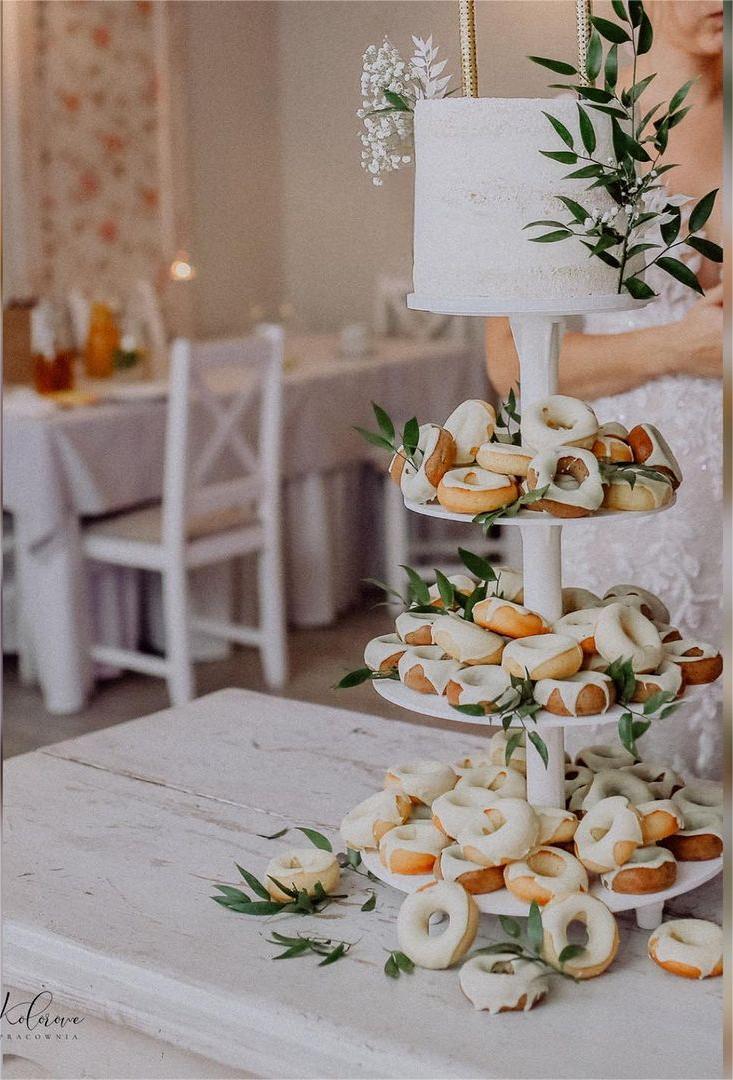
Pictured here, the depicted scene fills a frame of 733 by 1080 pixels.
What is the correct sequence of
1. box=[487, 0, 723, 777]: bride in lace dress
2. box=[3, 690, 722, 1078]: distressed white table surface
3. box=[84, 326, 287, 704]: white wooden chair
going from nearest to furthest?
1. box=[3, 690, 722, 1078]: distressed white table surface
2. box=[487, 0, 723, 777]: bride in lace dress
3. box=[84, 326, 287, 704]: white wooden chair

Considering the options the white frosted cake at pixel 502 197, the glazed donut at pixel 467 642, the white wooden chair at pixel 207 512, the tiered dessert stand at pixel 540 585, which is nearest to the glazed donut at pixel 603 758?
the tiered dessert stand at pixel 540 585

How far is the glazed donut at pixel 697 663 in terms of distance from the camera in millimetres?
861

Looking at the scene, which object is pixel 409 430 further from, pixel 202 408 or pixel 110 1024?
pixel 202 408

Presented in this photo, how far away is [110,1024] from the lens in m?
0.92

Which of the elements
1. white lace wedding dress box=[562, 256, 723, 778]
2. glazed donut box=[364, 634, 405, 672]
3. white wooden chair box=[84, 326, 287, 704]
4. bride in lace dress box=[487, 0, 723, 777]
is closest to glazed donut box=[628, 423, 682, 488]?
glazed donut box=[364, 634, 405, 672]

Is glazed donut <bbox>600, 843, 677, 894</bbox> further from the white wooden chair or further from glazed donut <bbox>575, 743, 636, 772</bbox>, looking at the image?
the white wooden chair

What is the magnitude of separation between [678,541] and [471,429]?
0.69m

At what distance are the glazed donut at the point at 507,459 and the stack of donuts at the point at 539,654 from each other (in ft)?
0.33

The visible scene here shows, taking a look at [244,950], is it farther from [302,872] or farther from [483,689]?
[483,689]

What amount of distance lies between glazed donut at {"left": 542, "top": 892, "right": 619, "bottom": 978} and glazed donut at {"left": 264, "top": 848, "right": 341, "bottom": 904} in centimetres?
19

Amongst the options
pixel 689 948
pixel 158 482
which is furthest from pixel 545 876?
pixel 158 482

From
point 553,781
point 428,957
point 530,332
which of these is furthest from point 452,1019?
point 530,332

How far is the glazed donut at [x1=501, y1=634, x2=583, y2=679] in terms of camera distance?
A: 83cm

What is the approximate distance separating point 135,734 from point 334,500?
2560 mm
